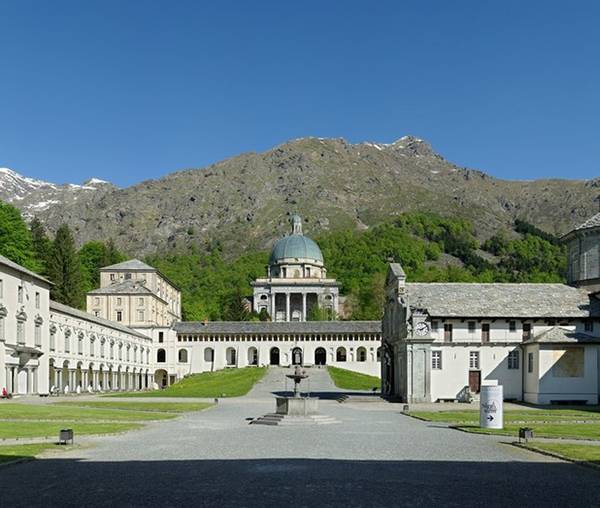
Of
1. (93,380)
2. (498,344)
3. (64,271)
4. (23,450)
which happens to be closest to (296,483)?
(23,450)

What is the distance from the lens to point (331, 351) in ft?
422

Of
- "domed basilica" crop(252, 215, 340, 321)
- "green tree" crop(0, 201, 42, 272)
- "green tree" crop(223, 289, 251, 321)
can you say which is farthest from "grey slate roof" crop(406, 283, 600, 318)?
"domed basilica" crop(252, 215, 340, 321)

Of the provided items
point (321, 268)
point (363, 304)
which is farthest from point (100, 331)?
point (321, 268)

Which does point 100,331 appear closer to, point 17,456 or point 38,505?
point 17,456

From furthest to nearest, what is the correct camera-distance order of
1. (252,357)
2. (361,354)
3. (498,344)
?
(252,357) < (361,354) < (498,344)

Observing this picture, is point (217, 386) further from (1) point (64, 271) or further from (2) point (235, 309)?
(2) point (235, 309)

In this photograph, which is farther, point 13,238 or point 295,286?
point 295,286

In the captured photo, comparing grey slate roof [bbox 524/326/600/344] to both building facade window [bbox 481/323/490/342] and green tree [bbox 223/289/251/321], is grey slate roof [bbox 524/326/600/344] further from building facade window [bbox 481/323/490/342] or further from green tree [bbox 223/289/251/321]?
green tree [bbox 223/289/251/321]

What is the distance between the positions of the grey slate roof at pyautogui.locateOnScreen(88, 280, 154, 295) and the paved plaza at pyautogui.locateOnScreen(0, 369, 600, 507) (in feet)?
293

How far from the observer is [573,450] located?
83.7 feet

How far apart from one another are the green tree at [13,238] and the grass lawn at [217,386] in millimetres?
21854

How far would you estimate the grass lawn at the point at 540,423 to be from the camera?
1270 inches

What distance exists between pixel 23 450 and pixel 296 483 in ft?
33.9

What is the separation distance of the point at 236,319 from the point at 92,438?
4762 inches
